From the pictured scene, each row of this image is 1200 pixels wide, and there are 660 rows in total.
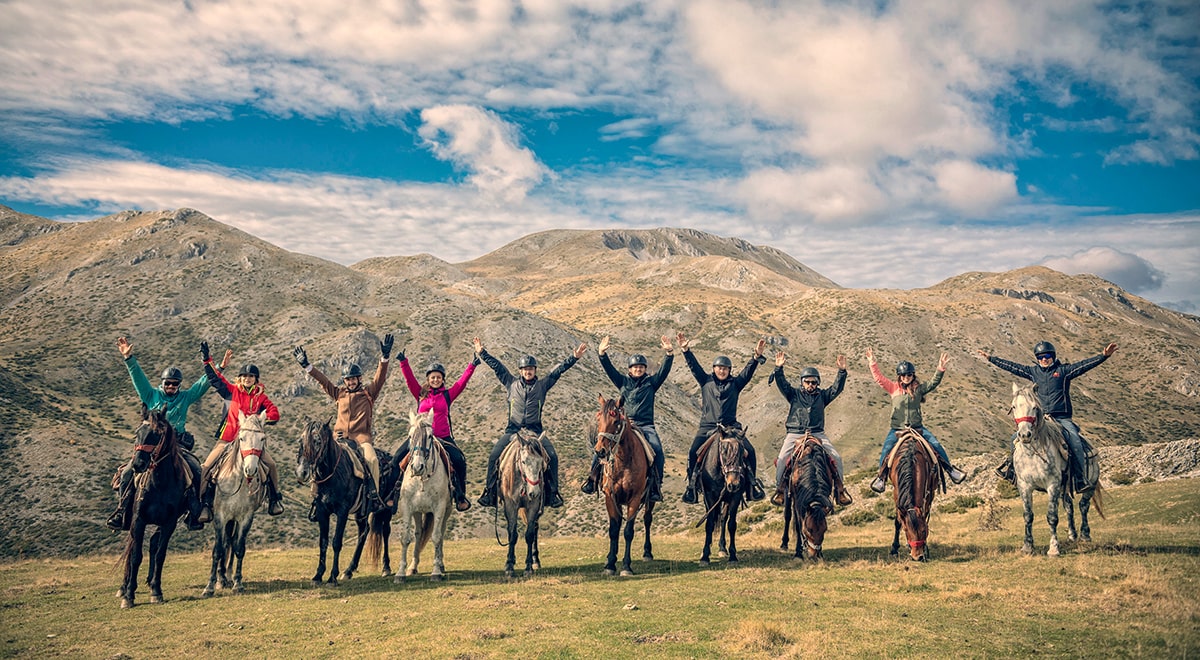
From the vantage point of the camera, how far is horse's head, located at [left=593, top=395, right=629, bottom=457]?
12781 millimetres

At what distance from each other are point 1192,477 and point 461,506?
2462cm

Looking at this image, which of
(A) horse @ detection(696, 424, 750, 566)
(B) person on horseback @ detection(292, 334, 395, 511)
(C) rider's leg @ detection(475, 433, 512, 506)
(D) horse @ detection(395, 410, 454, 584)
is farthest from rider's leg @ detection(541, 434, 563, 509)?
(B) person on horseback @ detection(292, 334, 395, 511)

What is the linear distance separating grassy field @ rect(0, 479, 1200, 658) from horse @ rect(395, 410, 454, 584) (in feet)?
3.11

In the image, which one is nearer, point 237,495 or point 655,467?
point 237,495

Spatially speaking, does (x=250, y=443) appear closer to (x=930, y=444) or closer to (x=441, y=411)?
(x=441, y=411)

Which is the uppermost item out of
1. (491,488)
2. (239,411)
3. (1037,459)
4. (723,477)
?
(239,411)

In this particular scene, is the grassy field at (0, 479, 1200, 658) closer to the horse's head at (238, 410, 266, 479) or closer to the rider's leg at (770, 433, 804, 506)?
the rider's leg at (770, 433, 804, 506)

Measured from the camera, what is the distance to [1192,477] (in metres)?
21.7

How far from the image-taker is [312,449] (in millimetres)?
13172

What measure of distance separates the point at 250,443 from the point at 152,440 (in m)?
1.70

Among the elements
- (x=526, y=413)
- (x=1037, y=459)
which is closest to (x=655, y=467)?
(x=526, y=413)

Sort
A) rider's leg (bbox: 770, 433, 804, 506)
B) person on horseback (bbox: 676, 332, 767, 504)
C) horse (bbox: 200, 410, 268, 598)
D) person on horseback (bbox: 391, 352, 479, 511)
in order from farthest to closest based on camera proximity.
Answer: person on horseback (bbox: 676, 332, 767, 504), person on horseback (bbox: 391, 352, 479, 511), rider's leg (bbox: 770, 433, 804, 506), horse (bbox: 200, 410, 268, 598)

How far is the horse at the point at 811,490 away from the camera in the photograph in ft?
43.7

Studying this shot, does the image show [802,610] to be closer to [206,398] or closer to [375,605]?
[375,605]
